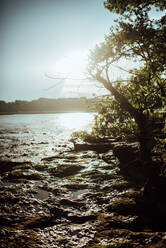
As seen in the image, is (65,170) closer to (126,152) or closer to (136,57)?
(126,152)

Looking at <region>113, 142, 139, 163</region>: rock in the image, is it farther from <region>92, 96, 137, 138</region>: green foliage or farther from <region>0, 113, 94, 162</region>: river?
<region>0, 113, 94, 162</region>: river

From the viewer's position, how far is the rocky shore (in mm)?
6133

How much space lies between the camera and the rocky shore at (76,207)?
6.13m

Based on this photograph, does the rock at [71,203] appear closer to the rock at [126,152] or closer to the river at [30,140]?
the river at [30,140]

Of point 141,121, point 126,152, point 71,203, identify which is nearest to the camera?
point 71,203

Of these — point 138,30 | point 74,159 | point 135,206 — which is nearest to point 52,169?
point 74,159

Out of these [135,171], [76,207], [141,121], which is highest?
[141,121]

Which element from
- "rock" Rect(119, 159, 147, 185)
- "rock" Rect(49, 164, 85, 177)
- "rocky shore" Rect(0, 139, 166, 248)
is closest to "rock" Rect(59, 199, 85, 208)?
"rocky shore" Rect(0, 139, 166, 248)

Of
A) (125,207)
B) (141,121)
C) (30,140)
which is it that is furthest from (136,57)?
(30,140)

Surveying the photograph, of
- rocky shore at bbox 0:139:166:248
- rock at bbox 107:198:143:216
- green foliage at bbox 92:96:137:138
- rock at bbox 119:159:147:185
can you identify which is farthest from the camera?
rock at bbox 119:159:147:185

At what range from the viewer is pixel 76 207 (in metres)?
8.77

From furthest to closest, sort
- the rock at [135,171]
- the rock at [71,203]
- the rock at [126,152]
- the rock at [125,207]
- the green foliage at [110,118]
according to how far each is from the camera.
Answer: the rock at [126,152] → the rock at [135,171] → the green foliage at [110,118] → the rock at [71,203] → the rock at [125,207]

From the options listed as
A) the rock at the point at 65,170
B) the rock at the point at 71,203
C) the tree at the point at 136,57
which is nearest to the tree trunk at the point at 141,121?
the tree at the point at 136,57

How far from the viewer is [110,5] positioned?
10.2 m
